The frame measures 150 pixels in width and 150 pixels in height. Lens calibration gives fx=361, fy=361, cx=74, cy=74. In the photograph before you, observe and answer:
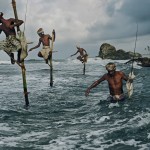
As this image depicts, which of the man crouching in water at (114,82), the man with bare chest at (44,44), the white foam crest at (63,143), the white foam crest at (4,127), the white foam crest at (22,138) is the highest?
the man with bare chest at (44,44)

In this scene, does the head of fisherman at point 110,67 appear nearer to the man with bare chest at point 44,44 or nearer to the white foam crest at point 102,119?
the white foam crest at point 102,119

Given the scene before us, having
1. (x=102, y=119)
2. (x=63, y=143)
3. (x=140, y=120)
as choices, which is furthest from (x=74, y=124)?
(x=63, y=143)

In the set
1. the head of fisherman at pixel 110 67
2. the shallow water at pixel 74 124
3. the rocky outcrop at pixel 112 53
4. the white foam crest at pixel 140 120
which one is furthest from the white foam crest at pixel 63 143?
the rocky outcrop at pixel 112 53

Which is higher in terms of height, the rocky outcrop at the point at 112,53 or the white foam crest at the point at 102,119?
the rocky outcrop at the point at 112,53

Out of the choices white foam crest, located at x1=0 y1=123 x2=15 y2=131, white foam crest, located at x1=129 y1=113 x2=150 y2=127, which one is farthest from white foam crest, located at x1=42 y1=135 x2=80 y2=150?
white foam crest, located at x1=0 y1=123 x2=15 y2=131

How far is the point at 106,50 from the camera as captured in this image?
317 feet

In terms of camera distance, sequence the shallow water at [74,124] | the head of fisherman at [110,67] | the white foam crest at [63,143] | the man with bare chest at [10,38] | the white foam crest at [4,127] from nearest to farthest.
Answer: the white foam crest at [63,143] → the shallow water at [74,124] → the white foam crest at [4,127] → the head of fisherman at [110,67] → the man with bare chest at [10,38]

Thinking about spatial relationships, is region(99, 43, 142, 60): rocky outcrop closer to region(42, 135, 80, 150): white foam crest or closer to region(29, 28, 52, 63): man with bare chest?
region(29, 28, 52, 63): man with bare chest

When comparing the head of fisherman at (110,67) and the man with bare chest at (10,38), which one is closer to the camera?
the head of fisherman at (110,67)

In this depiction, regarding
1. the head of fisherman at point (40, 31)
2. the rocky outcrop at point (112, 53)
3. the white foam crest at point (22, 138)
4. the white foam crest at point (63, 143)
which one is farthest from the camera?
the rocky outcrop at point (112, 53)

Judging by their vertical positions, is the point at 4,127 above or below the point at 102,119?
below

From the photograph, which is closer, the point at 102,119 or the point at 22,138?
the point at 22,138

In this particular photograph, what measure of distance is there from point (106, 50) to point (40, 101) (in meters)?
81.0

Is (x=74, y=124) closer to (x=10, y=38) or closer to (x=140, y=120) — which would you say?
(x=140, y=120)
